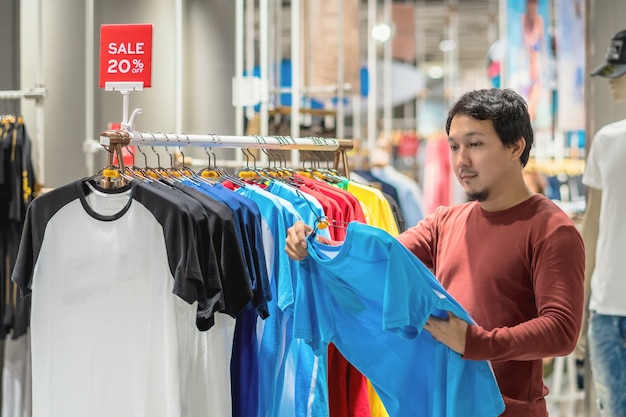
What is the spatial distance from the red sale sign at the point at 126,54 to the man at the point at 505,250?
2.53 feet

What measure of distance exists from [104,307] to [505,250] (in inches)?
45.9

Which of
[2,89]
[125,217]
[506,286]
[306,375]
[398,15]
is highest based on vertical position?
[398,15]

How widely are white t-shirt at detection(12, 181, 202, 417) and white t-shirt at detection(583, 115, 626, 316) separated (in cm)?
203

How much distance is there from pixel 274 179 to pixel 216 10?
336 cm

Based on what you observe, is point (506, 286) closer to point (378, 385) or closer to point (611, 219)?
point (378, 385)

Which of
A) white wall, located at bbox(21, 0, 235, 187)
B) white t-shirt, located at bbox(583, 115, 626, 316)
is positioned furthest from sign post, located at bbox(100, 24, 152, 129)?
white t-shirt, located at bbox(583, 115, 626, 316)

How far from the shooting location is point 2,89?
14.6ft

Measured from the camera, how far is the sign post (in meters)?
2.62

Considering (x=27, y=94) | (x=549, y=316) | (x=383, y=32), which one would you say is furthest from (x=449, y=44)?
(x=549, y=316)

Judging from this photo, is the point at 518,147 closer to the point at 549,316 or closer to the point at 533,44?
the point at 549,316

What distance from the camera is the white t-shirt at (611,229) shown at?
145 inches

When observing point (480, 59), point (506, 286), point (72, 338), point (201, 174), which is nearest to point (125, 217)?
point (72, 338)

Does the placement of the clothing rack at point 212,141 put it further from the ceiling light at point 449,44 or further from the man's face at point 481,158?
the ceiling light at point 449,44

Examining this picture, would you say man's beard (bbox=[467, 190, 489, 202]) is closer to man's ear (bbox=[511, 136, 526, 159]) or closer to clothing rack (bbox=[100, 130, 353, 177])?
man's ear (bbox=[511, 136, 526, 159])
